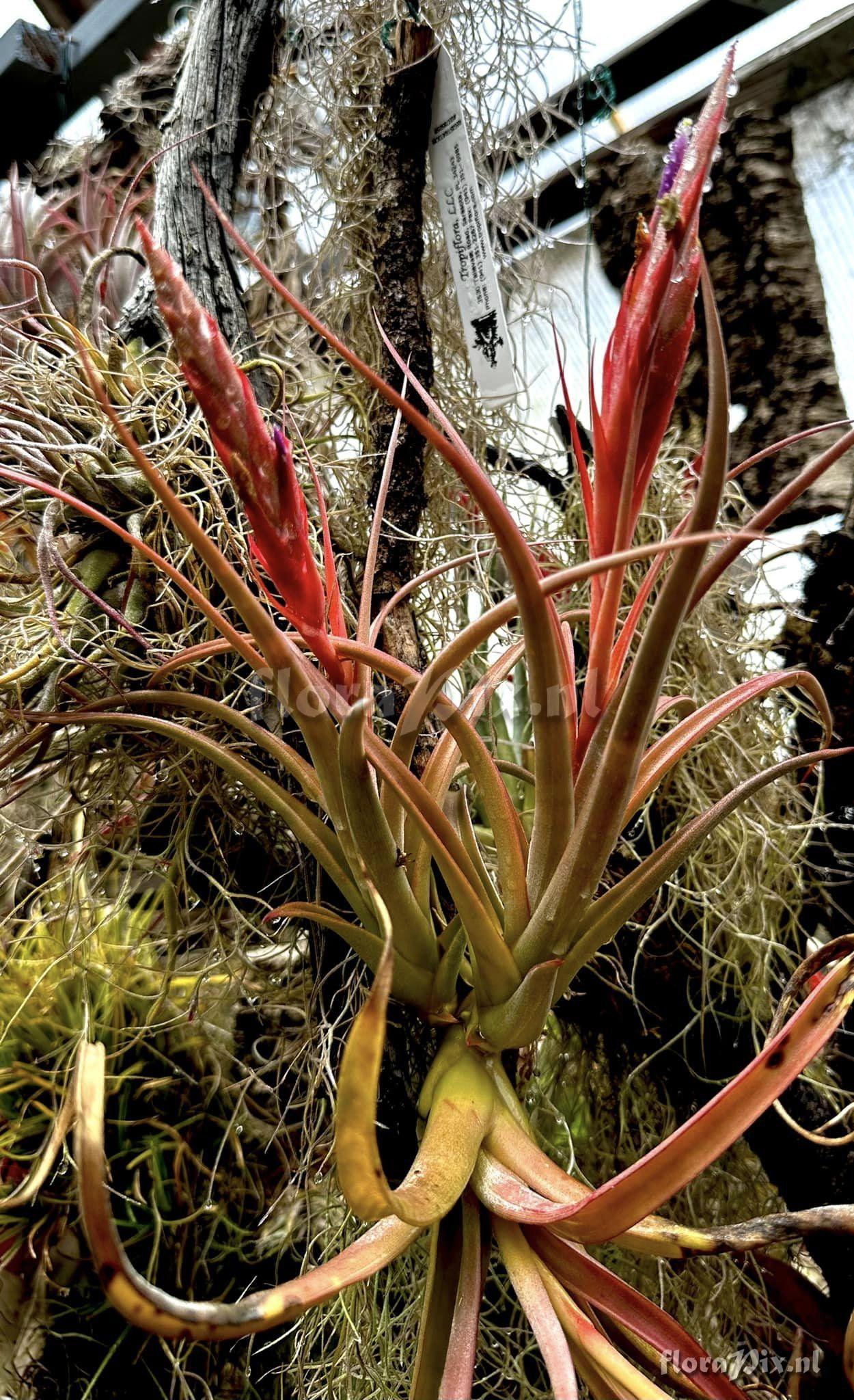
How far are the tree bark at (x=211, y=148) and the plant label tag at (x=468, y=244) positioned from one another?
A: 189 millimetres

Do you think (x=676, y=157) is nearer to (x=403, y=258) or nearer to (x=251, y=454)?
(x=251, y=454)

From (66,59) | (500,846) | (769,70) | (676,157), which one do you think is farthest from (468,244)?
(66,59)

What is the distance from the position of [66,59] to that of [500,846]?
5.61 feet

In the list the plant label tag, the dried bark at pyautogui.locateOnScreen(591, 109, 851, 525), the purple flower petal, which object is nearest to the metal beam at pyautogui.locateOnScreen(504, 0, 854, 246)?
the dried bark at pyautogui.locateOnScreen(591, 109, 851, 525)

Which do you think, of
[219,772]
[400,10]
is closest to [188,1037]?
[219,772]

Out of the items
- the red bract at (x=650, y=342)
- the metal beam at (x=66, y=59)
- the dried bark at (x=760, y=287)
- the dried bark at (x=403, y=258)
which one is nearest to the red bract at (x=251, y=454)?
the red bract at (x=650, y=342)

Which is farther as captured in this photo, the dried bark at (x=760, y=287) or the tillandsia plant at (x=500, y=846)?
the dried bark at (x=760, y=287)

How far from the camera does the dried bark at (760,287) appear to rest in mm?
1075

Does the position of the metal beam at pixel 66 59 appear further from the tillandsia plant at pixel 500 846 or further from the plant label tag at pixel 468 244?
the tillandsia plant at pixel 500 846

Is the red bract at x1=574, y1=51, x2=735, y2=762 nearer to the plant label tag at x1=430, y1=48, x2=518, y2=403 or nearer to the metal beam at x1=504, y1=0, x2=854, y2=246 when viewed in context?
the plant label tag at x1=430, y1=48, x2=518, y2=403

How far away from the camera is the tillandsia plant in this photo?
1.18 ft

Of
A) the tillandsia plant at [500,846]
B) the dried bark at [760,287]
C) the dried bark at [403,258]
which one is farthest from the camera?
the dried bark at [760,287]

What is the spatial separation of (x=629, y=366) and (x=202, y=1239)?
715 mm

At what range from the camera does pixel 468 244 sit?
0.79 meters
